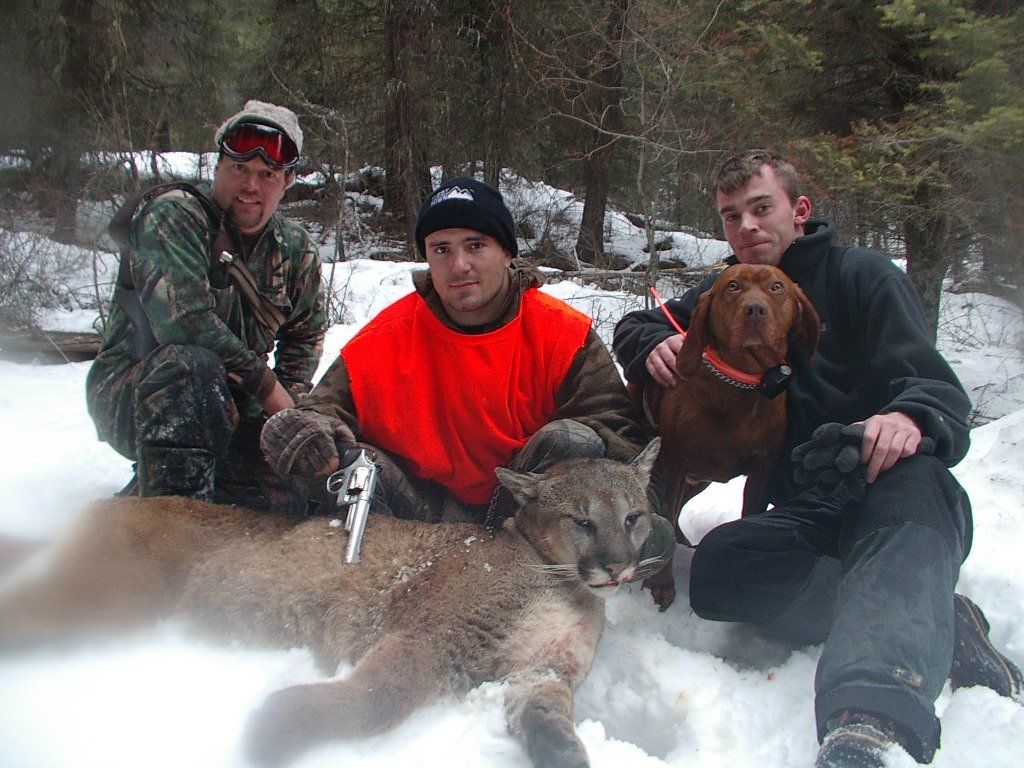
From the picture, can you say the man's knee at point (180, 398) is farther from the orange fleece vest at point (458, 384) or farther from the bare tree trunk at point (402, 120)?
the bare tree trunk at point (402, 120)

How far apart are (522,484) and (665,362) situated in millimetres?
852

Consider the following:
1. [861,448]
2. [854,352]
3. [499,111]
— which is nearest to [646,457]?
[861,448]

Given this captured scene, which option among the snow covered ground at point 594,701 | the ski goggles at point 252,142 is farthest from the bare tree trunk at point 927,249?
the ski goggles at point 252,142

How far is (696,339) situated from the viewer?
3.17m

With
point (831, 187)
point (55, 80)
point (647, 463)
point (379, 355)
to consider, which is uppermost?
point (55, 80)

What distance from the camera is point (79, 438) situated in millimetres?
5383

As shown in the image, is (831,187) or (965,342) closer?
(831,187)

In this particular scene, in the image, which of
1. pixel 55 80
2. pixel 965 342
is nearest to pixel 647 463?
pixel 965 342

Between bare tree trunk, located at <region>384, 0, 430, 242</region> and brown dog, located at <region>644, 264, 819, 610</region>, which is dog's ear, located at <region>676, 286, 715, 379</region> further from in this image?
bare tree trunk, located at <region>384, 0, 430, 242</region>

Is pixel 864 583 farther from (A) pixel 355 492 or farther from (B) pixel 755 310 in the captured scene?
(A) pixel 355 492

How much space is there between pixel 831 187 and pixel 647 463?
14.7 ft

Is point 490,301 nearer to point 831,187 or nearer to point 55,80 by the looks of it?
point 831,187

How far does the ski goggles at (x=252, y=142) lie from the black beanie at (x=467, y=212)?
41.8 inches

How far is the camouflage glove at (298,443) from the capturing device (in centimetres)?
320
